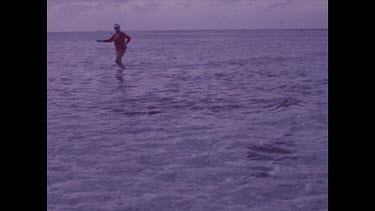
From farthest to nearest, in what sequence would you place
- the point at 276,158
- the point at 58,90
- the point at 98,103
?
the point at 58,90 < the point at 98,103 < the point at 276,158

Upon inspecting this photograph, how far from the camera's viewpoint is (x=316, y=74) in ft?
50.5
